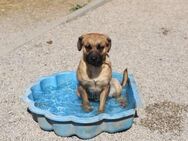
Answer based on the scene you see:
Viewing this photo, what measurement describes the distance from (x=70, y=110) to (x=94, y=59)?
101 centimetres

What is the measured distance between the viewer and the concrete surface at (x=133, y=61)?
521 cm

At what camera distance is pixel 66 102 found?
5559 millimetres

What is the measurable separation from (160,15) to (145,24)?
1.76 feet

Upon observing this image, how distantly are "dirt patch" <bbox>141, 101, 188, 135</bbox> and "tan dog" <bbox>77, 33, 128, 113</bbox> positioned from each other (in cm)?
47

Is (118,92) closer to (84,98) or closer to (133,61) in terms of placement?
(84,98)

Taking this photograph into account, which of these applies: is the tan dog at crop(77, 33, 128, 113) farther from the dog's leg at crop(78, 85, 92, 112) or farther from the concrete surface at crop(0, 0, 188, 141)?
the concrete surface at crop(0, 0, 188, 141)

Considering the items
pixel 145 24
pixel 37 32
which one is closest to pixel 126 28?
pixel 145 24

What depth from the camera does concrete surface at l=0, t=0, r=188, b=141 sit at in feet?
17.1

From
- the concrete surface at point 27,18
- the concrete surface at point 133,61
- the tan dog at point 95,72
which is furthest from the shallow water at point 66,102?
the concrete surface at point 27,18

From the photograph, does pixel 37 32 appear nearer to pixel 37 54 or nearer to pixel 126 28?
pixel 37 54

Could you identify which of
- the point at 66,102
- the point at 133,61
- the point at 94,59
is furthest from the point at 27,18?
the point at 94,59

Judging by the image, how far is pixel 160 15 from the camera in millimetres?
8492

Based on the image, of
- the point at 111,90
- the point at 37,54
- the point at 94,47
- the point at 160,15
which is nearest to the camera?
the point at 94,47

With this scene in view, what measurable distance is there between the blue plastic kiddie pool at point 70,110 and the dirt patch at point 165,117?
0.29m
